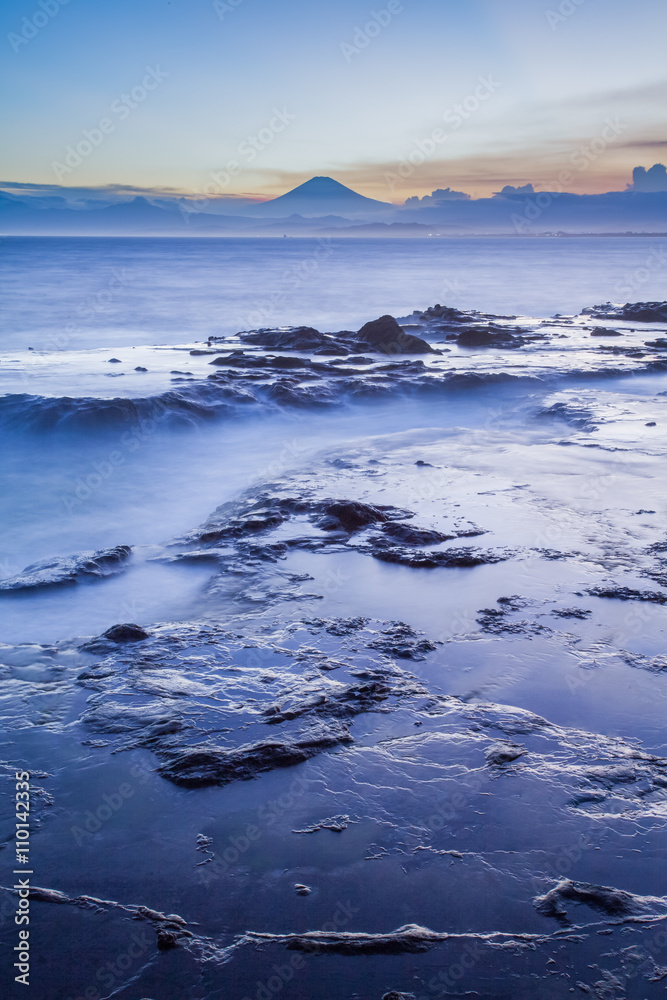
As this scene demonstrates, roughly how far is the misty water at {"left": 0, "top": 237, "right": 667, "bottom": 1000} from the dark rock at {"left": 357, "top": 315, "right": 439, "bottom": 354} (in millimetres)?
9681

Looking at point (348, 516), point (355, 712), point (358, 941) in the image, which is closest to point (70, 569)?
point (348, 516)

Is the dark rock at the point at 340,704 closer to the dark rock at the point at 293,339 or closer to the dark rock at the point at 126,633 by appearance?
the dark rock at the point at 126,633

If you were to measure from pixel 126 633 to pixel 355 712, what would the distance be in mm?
1963

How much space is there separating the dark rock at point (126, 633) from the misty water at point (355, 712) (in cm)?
4

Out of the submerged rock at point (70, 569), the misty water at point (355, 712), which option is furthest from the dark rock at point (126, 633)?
the submerged rock at point (70, 569)

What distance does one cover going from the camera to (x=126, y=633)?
535 cm

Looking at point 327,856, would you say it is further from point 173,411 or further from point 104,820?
point 173,411

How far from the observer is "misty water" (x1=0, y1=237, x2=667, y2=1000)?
9.52ft

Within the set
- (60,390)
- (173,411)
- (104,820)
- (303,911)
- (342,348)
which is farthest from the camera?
(342,348)

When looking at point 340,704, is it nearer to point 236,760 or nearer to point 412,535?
point 236,760

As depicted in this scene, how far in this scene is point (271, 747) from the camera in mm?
4000

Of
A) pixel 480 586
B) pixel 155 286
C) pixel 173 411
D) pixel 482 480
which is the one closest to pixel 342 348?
pixel 173 411

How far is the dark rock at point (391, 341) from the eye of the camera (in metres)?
21.5

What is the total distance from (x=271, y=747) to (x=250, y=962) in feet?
4.17
